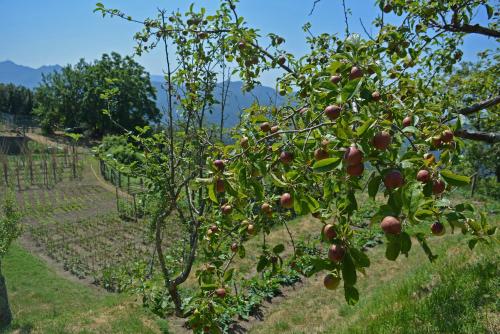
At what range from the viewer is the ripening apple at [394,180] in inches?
41.0

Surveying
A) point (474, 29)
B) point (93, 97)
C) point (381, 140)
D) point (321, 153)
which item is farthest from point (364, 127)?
point (93, 97)

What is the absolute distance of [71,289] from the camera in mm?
11125

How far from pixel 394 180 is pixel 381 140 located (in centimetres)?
12

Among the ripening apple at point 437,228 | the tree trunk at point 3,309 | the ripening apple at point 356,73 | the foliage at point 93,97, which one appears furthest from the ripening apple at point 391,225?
the foliage at point 93,97

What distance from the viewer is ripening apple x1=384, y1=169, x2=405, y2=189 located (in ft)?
3.42

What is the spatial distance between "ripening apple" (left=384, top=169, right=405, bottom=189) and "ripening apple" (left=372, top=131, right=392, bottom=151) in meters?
0.08

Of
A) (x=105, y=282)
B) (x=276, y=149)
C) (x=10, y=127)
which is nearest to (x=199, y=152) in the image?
(x=276, y=149)

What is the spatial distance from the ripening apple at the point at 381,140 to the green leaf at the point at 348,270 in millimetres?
334

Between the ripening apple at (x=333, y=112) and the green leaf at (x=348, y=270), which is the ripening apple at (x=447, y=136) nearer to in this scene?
the ripening apple at (x=333, y=112)

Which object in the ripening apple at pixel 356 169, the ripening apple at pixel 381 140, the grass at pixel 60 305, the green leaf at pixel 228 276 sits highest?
the ripening apple at pixel 381 140

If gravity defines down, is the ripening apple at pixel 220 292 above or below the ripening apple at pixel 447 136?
below

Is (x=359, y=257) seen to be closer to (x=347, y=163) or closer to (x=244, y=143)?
(x=347, y=163)

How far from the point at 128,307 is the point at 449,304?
519cm

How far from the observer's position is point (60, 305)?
33.2 ft
